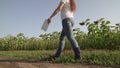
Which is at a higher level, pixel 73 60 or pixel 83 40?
pixel 83 40

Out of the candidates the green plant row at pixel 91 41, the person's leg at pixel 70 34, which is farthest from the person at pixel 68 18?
the green plant row at pixel 91 41

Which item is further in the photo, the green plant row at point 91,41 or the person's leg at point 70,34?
the green plant row at point 91,41

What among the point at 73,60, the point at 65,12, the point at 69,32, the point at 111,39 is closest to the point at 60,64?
the point at 73,60

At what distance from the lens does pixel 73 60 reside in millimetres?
6121

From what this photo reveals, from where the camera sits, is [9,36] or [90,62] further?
[9,36]

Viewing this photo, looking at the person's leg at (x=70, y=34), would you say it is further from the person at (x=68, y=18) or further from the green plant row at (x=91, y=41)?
the green plant row at (x=91, y=41)

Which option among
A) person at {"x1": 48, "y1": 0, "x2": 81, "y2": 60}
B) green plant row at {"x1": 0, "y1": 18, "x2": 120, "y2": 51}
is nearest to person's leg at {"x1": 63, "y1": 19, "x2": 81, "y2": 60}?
person at {"x1": 48, "y1": 0, "x2": 81, "y2": 60}

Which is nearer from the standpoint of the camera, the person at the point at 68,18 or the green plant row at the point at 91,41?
the person at the point at 68,18

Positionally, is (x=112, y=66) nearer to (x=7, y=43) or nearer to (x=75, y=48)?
(x=75, y=48)

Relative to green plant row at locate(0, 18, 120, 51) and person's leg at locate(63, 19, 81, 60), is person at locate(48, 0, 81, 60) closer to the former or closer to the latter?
person's leg at locate(63, 19, 81, 60)

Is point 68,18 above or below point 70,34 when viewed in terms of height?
above

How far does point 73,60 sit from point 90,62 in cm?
41

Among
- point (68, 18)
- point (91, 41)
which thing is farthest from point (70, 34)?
point (91, 41)

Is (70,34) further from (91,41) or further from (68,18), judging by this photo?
(91,41)
